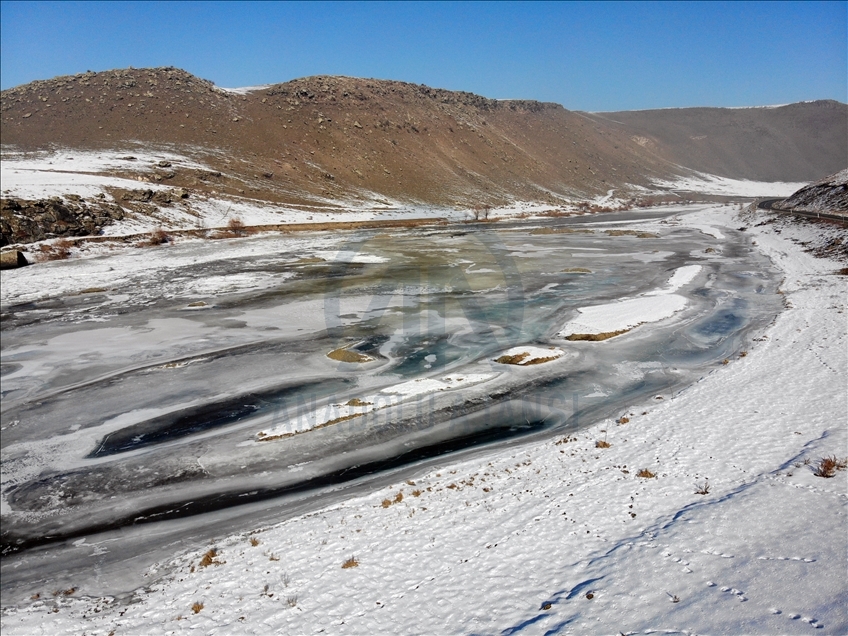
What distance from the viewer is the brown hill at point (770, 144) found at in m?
165

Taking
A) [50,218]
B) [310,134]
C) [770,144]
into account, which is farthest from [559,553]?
[770,144]

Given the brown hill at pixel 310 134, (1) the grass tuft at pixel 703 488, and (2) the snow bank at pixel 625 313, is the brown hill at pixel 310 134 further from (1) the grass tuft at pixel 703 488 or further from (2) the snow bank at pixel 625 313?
(1) the grass tuft at pixel 703 488

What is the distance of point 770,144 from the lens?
183 metres

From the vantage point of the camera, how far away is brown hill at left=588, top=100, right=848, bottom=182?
6501 inches

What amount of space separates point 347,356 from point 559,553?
34.8ft

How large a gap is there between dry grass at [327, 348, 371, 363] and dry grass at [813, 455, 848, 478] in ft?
37.6

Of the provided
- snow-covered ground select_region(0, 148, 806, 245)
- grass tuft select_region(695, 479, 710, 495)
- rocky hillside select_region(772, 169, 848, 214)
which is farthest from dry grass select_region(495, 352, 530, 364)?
rocky hillside select_region(772, 169, 848, 214)

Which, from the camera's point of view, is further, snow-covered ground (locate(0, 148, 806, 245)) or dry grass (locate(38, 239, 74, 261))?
snow-covered ground (locate(0, 148, 806, 245))

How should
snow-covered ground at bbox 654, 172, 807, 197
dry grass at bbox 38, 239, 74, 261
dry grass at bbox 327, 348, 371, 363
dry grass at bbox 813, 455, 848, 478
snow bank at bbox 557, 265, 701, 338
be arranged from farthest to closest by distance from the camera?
snow-covered ground at bbox 654, 172, 807, 197
dry grass at bbox 38, 239, 74, 261
snow bank at bbox 557, 265, 701, 338
dry grass at bbox 327, 348, 371, 363
dry grass at bbox 813, 455, 848, 478

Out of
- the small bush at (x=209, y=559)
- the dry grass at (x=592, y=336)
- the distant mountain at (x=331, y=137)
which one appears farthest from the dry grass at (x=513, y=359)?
the distant mountain at (x=331, y=137)

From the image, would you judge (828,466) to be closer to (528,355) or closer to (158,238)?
(528,355)

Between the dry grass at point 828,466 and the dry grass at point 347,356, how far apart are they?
37.6 feet

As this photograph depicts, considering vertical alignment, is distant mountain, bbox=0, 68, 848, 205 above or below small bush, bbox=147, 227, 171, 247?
above

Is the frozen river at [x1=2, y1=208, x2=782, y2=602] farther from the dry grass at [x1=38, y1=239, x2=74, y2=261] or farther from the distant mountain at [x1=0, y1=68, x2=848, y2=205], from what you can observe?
the distant mountain at [x1=0, y1=68, x2=848, y2=205]
